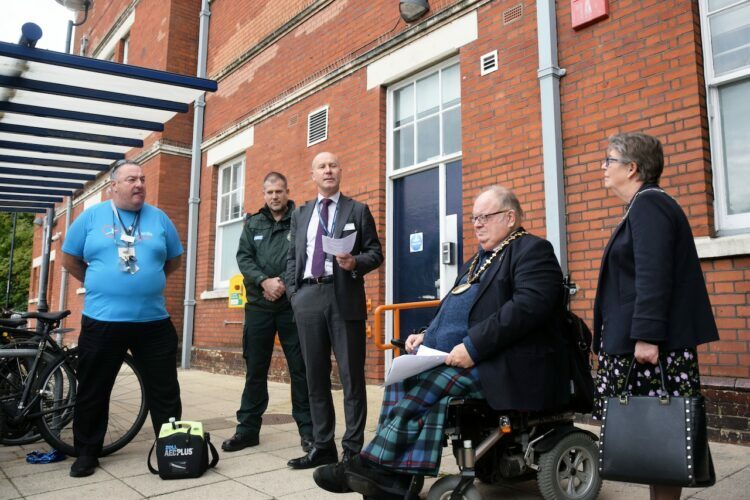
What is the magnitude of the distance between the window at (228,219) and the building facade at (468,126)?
40 millimetres

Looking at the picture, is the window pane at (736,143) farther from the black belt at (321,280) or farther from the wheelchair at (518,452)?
the black belt at (321,280)

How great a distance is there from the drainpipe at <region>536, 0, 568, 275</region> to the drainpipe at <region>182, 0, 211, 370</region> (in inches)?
283

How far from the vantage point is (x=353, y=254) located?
3863 mm

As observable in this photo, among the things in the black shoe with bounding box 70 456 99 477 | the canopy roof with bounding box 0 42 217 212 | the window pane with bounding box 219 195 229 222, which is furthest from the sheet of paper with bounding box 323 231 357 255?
the window pane with bounding box 219 195 229 222

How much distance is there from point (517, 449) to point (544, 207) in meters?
2.77

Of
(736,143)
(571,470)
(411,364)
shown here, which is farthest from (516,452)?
(736,143)

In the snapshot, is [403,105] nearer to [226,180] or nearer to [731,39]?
[731,39]

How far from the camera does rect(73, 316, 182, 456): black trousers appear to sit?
380 cm

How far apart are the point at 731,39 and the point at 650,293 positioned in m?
3.03

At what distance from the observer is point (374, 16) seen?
23.5 ft

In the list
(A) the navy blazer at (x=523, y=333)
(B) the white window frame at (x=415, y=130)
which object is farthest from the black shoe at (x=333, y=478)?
(B) the white window frame at (x=415, y=130)

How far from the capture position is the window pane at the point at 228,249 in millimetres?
9968

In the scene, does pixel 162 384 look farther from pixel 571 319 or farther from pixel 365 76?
pixel 365 76

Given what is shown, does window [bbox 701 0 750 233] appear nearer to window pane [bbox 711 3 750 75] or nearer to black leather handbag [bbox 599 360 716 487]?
window pane [bbox 711 3 750 75]
